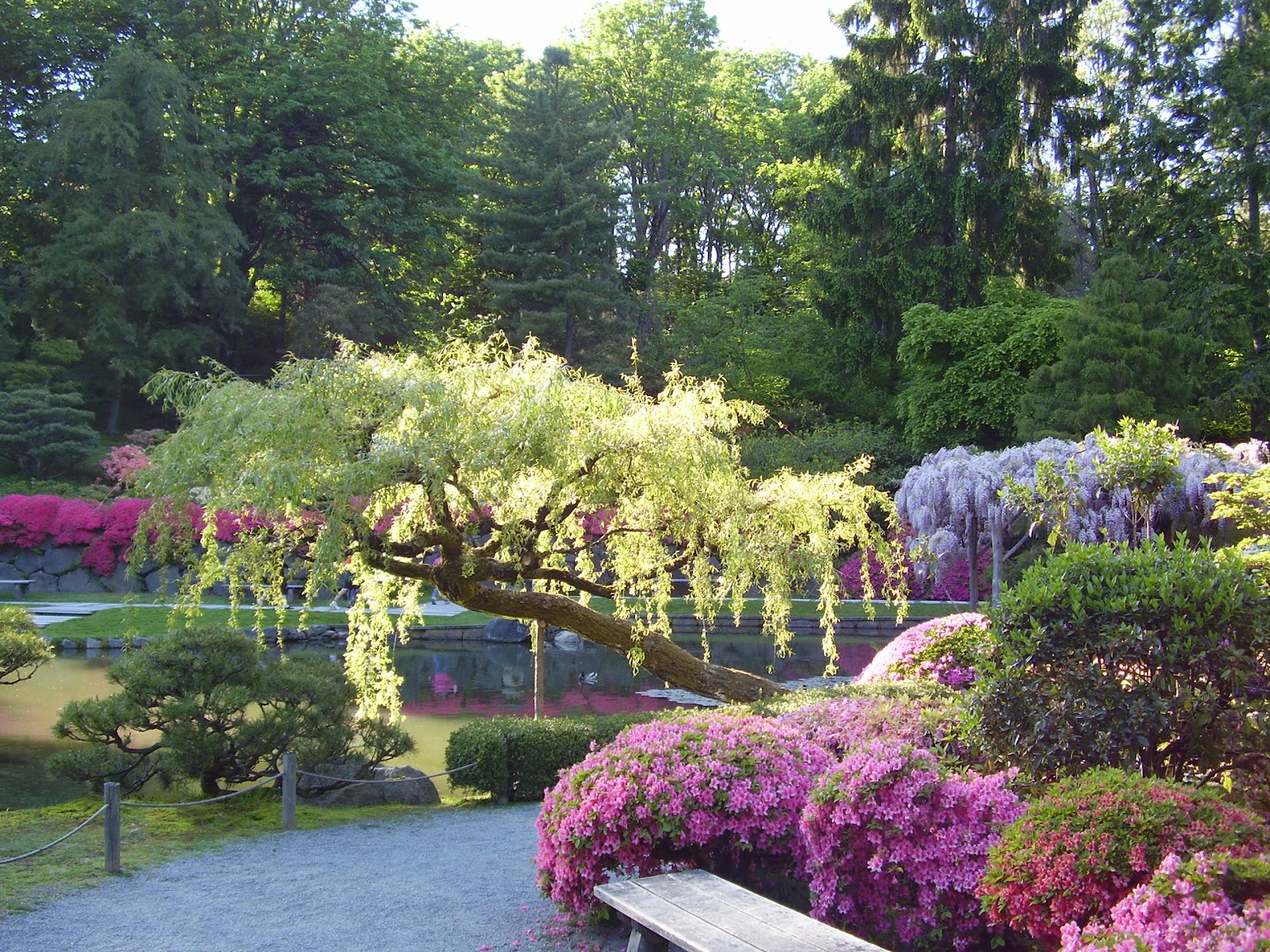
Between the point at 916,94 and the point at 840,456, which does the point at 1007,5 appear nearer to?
the point at 916,94

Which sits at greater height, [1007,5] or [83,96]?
[1007,5]

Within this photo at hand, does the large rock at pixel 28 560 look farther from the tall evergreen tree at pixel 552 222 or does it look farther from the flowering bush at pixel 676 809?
the flowering bush at pixel 676 809

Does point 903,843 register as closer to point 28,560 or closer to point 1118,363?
point 1118,363

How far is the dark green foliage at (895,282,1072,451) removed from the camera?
2452cm

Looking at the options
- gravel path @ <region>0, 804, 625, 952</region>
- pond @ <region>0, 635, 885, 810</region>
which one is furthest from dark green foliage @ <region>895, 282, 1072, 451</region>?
gravel path @ <region>0, 804, 625, 952</region>

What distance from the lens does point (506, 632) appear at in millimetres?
20328

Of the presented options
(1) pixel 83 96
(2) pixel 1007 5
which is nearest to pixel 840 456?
(2) pixel 1007 5

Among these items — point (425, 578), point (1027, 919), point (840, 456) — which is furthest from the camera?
point (840, 456)

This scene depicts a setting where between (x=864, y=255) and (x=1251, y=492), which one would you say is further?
(x=864, y=255)

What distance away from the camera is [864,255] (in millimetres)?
28594

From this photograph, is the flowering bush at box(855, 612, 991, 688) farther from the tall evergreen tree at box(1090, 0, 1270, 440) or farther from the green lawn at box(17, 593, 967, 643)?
the tall evergreen tree at box(1090, 0, 1270, 440)

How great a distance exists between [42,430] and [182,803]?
19.8 meters

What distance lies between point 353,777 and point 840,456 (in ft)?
60.0

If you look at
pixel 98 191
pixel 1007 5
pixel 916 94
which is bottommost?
pixel 98 191
